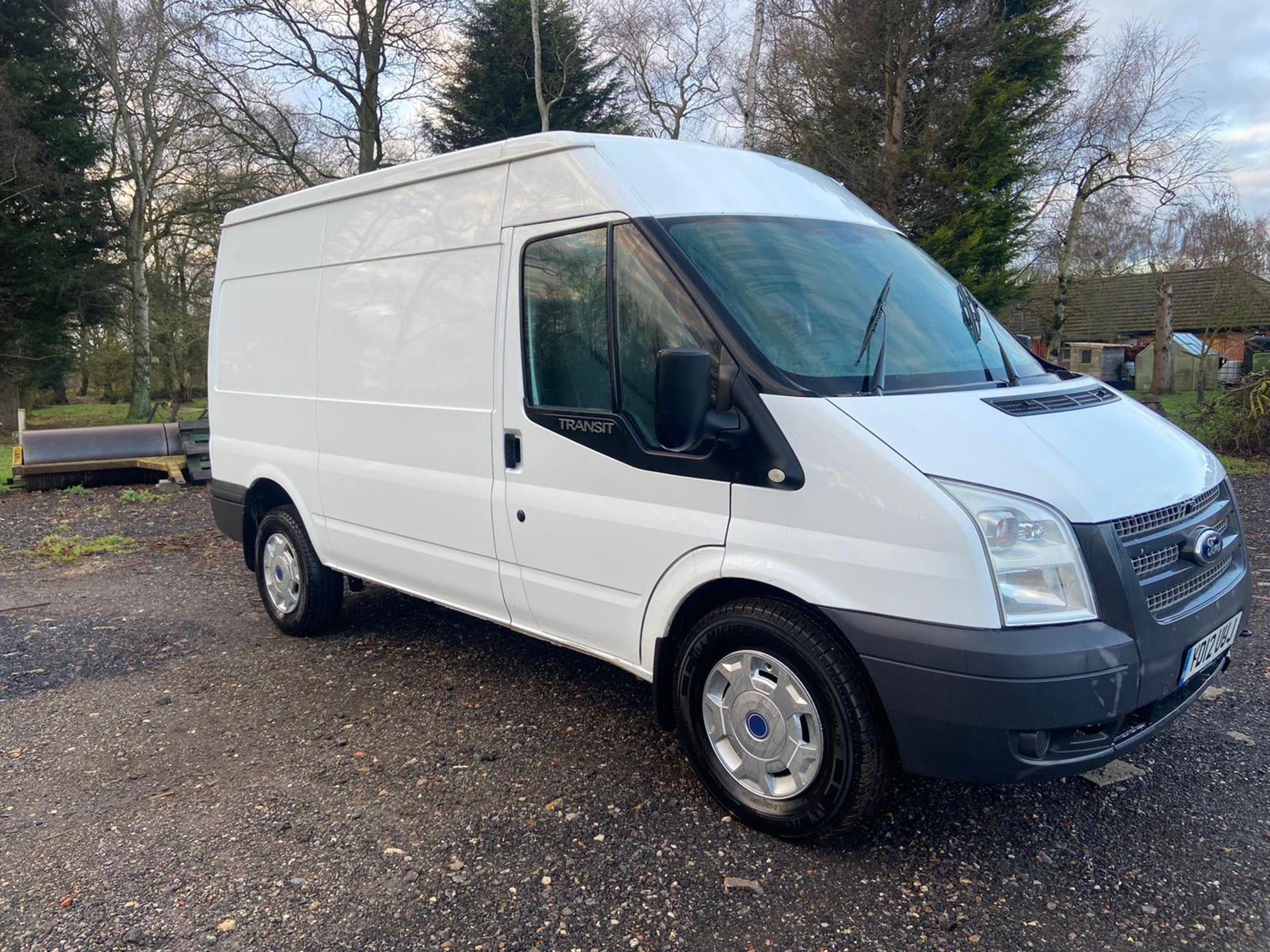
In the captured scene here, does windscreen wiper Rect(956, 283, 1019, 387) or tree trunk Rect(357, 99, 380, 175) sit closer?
windscreen wiper Rect(956, 283, 1019, 387)

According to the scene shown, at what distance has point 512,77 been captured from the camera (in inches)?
867

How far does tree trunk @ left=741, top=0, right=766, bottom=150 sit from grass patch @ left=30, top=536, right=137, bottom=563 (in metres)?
12.2

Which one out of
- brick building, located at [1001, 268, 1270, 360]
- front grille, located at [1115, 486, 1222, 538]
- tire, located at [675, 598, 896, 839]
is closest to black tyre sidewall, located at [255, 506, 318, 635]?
tire, located at [675, 598, 896, 839]

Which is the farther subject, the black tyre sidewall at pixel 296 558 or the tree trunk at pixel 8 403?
the tree trunk at pixel 8 403

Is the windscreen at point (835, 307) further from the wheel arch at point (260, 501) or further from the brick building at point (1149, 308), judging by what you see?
the brick building at point (1149, 308)

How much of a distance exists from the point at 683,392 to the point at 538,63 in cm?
1984

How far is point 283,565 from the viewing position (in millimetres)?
5613

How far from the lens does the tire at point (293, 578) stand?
17.6 ft

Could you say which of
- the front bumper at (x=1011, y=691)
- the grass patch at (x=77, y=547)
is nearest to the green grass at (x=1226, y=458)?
the front bumper at (x=1011, y=691)

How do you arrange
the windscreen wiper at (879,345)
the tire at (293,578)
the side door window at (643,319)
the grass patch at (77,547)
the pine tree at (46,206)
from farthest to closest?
1. the pine tree at (46,206)
2. the grass patch at (77,547)
3. the tire at (293,578)
4. the side door window at (643,319)
5. the windscreen wiper at (879,345)

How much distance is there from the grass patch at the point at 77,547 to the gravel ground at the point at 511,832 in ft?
10.9

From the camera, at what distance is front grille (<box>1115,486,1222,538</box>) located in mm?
2789

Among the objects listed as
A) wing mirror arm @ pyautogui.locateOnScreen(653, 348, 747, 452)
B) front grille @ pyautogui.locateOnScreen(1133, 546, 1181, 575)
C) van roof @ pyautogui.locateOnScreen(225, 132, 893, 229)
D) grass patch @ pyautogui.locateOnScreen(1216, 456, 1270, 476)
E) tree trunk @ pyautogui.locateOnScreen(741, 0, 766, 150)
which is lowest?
grass patch @ pyautogui.locateOnScreen(1216, 456, 1270, 476)

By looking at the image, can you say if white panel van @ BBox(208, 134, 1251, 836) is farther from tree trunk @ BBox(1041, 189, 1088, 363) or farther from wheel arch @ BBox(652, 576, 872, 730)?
tree trunk @ BBox(1041, 189, 1088, 363)
